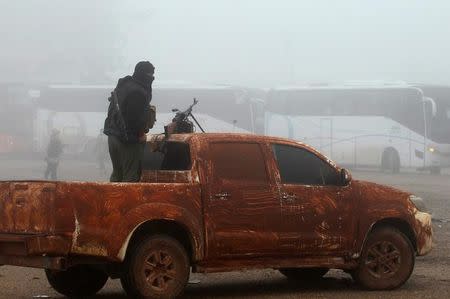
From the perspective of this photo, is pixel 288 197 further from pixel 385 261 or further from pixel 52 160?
pixel 52 160

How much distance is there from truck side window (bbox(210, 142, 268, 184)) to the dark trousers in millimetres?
748

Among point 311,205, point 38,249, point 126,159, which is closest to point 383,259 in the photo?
point 311,205

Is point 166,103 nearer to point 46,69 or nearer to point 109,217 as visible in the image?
point 46,69

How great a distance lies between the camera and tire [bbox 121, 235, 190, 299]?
6.80m

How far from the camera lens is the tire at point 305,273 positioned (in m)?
8.65

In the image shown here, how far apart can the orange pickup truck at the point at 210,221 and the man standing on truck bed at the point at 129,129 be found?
15 cm

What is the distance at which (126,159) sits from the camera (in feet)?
25.3

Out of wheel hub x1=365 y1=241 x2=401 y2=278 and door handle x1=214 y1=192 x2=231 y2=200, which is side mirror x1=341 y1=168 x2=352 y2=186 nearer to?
wheel hub x1=365 y1=241 x2=401 y2=278

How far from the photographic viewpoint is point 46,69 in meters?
39.6

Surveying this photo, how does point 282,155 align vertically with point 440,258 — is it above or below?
above

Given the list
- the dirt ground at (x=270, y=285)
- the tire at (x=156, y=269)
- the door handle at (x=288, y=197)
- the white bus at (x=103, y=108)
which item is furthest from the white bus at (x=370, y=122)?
the tire at (x=156, y=269)

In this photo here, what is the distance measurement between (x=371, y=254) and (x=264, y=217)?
4.34 feet

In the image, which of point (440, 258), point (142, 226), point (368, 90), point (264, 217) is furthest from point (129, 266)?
point (368, 90)

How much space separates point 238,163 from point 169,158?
0.64 metres
